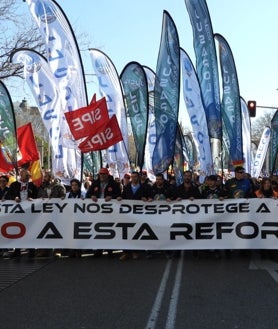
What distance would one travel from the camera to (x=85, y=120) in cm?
1270

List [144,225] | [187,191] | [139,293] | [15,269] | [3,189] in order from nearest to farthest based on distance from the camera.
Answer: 1. [139,293]
2. [15,269]
3. [144,225]
4. [187,191]
5. [3,189]

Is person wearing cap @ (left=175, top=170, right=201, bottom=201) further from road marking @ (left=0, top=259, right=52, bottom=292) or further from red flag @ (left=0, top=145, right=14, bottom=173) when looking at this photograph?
red flag @ (left=0, top=145, right=14, bottom=173)

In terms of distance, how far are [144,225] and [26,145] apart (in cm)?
589

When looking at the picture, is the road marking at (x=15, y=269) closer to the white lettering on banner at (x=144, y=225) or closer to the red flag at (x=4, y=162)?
the white lettering on banner at (x=144, y=225)

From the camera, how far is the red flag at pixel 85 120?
1267 centimetres

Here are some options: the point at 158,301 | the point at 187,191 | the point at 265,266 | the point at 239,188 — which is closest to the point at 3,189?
the point at 187,191

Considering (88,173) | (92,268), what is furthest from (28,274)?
(88,173)

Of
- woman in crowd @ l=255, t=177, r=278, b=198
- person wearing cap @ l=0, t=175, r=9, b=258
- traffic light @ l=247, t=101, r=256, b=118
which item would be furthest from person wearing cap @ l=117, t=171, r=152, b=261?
traffic light @ l=247, t=101, r=256, b=118

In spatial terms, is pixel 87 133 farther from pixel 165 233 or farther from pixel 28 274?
pixel 28 274

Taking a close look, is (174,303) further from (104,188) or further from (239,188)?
(239,188)

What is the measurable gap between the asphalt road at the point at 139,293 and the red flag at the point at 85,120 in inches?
133

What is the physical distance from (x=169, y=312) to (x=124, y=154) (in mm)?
11064

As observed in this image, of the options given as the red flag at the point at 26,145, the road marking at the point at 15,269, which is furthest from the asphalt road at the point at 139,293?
the red flag at the point at 26,145

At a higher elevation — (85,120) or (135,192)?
(85,120)
